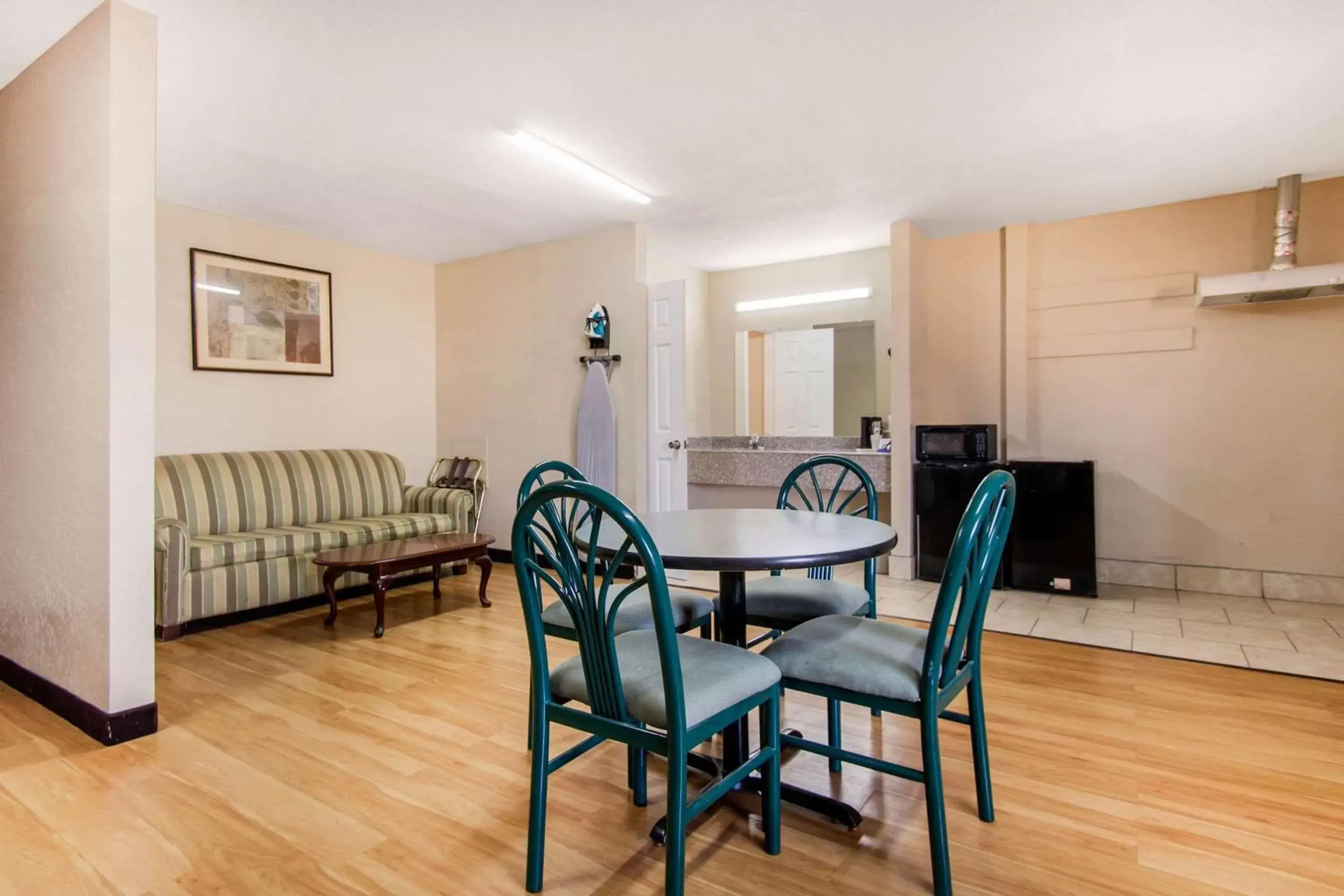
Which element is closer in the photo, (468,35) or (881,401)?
(468,35)

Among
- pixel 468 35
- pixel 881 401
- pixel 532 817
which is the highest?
pixel 468 35

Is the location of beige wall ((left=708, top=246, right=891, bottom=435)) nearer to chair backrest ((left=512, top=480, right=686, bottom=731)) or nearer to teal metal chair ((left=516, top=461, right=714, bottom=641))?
teal metal chair ((left=516, top=461, right=714, bottom=641))

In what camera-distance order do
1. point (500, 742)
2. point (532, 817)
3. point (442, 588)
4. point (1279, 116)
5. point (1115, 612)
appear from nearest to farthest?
1. point (532, 817)
2. point (500, 742)
3. point (1279, 116)
4. point (1115, 612)
5. point (442, 588)

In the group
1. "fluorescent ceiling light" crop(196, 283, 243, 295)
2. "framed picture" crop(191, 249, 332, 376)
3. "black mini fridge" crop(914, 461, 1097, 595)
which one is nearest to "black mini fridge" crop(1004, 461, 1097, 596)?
"black mini fridge" crop(914, 461, 1097, 595)

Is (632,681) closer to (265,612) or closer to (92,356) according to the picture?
(92,356)

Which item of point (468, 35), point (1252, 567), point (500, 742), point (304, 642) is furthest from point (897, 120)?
point (304, 642)

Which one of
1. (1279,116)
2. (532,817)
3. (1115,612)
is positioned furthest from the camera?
(1115,612)

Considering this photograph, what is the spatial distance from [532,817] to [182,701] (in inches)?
77.0

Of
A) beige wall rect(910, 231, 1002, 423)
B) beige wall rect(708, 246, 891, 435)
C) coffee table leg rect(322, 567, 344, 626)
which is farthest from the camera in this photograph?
beige wall rect(708, 246, 891, 435)

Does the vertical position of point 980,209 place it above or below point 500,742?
above

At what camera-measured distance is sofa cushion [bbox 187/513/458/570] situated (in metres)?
3.70

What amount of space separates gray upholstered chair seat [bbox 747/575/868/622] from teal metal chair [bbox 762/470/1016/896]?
0.28 m

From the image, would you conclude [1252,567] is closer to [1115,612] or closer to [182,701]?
[1115,612]

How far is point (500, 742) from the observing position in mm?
2314
